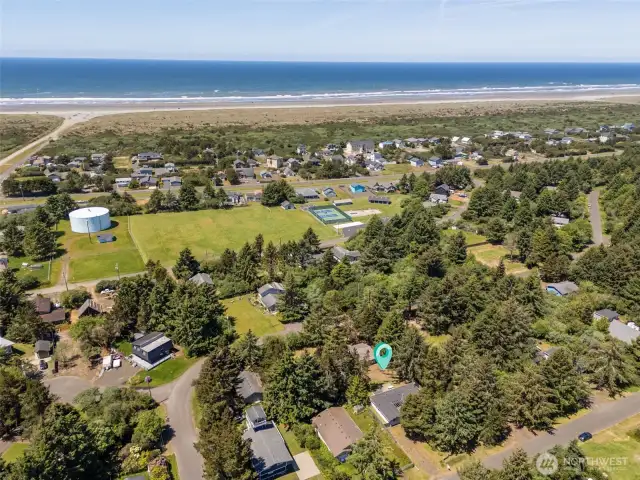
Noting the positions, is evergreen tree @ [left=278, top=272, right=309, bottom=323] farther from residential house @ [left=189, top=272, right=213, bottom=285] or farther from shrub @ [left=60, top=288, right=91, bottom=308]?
shrub @ [left=60, top=288, right=91, bottom=308]

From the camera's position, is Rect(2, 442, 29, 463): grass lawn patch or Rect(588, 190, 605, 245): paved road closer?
Rect(2, 442, 29, 463): grass lawn patch

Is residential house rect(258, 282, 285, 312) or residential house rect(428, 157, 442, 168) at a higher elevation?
residential house rect(428, 157, 442, 168)

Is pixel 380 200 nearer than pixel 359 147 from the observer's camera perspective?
Yes

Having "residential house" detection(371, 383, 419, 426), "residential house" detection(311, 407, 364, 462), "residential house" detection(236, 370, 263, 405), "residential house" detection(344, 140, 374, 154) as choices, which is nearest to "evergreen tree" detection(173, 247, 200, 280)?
"residential house" detection(236, 370, 263, 405)

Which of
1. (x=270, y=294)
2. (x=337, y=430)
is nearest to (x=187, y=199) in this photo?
(x=270, y=294)

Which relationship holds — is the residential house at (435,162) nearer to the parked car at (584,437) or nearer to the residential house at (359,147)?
the residential house at (359,147)

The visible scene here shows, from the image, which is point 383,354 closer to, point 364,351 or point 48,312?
point 364,351
